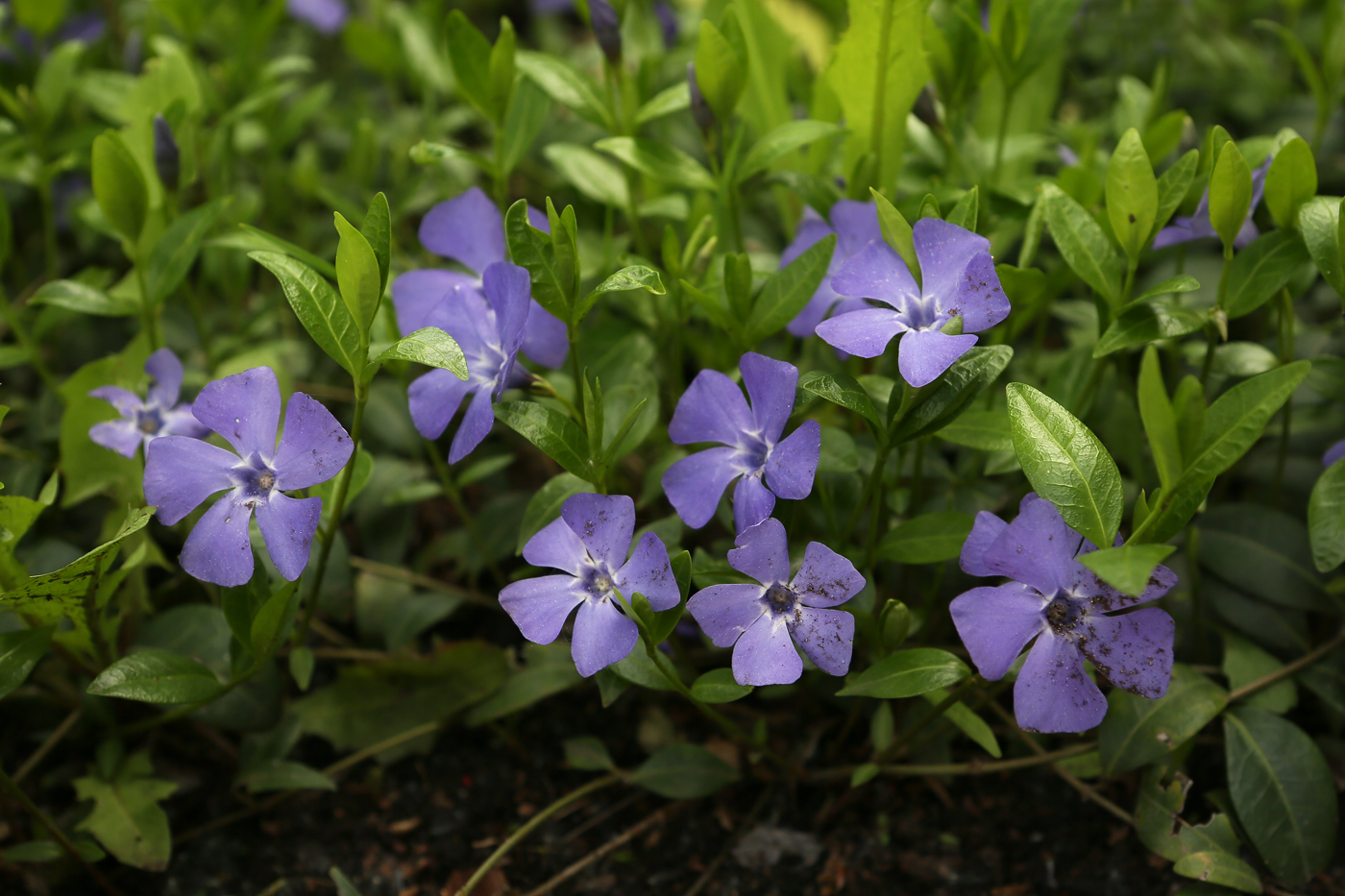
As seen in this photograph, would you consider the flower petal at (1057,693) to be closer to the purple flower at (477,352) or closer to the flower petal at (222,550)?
the purple flower at (477,352)

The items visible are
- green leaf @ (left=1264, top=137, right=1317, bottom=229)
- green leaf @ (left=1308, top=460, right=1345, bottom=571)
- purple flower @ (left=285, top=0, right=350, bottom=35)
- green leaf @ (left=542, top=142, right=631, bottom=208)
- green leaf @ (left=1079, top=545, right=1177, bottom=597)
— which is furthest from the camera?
purple flower @ (left=285, top=0, right=350, bottom=35)

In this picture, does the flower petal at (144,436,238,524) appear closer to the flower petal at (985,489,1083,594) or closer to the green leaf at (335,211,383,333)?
the green leaf at (335,211,383,333)

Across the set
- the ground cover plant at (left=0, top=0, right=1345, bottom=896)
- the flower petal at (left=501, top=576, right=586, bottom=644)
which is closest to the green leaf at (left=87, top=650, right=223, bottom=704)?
the ground cover plant at (left=0, top=0, right=1345, bottom=896)

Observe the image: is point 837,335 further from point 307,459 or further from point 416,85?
point 416,85

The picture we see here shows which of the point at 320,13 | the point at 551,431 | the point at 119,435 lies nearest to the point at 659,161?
the point at 551,431

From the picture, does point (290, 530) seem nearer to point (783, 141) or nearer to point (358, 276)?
point (358, 276)

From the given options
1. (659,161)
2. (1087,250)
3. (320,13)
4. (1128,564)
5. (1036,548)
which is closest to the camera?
(1128,564)
